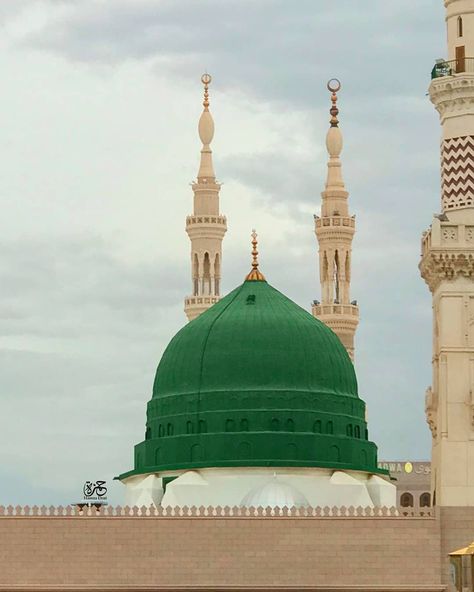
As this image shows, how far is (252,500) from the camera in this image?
45438 mm

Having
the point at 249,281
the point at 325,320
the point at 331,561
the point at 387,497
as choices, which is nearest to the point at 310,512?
the point at 331,561

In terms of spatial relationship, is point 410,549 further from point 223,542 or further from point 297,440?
point 297,440

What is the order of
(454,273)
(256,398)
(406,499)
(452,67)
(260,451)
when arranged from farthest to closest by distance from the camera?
(406,499)
(256,398)
(260,451)
(452,67)
(454,273)

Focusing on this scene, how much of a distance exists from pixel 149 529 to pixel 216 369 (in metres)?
9.05

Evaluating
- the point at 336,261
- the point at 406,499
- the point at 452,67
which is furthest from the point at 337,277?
the point at 406,499

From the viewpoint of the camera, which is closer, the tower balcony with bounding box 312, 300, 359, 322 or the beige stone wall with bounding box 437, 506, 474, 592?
the beige stone wall with bounding box 437, 506, 474, 592

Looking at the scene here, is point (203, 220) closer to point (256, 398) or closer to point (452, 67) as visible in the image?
point (256, 398)

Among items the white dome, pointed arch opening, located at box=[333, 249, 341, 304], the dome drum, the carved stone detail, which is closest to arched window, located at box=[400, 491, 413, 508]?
pointed arch opening, located at box=[333, 249, 341, 304]

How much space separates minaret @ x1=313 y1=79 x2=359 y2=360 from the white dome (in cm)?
1141

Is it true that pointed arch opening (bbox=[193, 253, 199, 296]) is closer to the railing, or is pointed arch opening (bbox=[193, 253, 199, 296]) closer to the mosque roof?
the mosque roof

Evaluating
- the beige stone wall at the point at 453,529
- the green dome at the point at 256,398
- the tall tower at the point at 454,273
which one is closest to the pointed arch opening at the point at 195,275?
the green dome at the point at 256,398

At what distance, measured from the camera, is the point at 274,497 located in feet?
148

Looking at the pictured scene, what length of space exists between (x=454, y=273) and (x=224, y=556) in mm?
7435

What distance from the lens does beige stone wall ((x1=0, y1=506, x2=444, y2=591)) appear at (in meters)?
40.0
